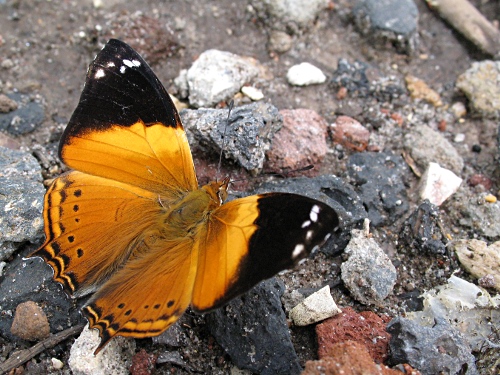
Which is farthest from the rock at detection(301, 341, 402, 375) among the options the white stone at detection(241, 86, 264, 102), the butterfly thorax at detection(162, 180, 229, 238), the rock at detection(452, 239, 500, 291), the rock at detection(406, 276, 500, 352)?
the white stone at detection(241, 86, 264, 102)

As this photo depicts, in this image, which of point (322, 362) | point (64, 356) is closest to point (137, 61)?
point (64, 356)

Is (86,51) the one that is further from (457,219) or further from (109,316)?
(457,219)

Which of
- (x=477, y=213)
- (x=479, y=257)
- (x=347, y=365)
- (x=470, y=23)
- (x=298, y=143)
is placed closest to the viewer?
(x=347, y=365)

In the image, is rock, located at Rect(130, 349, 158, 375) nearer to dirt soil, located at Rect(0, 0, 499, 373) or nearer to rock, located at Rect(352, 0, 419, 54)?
dirt soil, located at Rect(0, 0, 499, 373)

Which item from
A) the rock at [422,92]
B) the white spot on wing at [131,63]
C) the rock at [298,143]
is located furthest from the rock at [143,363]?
the rock at [422,92]

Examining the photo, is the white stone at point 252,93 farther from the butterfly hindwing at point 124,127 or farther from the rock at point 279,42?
the butterfly hindwing at point 124,127

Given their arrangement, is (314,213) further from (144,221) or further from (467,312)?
(467,312)

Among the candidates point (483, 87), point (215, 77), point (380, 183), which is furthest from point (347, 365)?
point (483, 87)
